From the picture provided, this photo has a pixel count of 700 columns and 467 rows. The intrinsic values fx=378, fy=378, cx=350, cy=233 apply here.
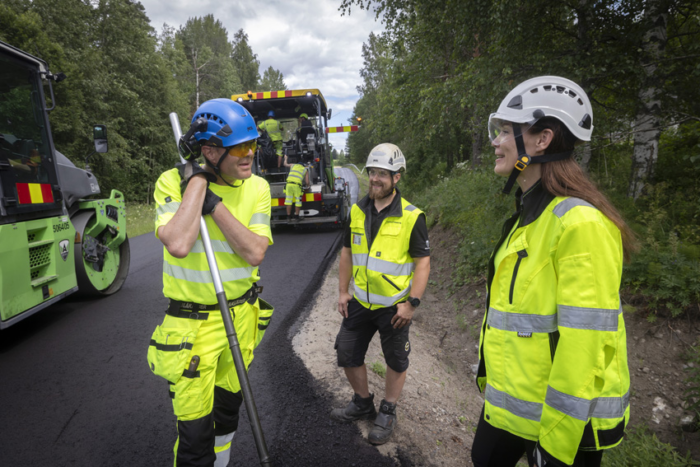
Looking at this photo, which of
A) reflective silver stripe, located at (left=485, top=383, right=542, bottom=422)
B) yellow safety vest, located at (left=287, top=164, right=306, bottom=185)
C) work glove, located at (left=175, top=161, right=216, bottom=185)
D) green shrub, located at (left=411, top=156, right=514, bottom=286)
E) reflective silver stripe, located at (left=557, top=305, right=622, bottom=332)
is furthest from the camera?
yellow safety vest, located at (left=287, top=164, right=306, bottom=185)

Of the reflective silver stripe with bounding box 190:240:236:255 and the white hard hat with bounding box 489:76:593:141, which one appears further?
the reflective silver stripe with bounding box 190:240:236:255

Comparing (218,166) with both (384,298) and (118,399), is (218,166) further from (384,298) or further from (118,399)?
(118,399)

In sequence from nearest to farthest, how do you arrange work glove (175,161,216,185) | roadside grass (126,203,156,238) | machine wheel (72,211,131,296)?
work glove (175,161,216,185) → machine wheel (72,211,131,296) → roadside grass (126,203,156,238)

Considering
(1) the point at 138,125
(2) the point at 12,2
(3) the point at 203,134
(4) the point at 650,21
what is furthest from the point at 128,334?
(1) the point at 138,125

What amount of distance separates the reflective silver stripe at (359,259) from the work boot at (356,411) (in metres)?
1.00

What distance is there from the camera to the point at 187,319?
1875 mm

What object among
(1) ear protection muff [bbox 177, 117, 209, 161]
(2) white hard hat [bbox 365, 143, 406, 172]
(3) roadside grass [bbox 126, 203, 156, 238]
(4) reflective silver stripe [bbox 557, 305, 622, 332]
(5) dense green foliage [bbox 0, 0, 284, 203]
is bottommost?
(3) roadside grass [bbox 126, 203, 156, 238]

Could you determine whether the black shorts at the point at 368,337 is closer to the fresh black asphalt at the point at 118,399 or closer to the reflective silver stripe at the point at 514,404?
the fresh black asphalt at the point at 118,399

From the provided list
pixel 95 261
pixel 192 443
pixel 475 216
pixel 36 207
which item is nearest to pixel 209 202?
pixel 192 443

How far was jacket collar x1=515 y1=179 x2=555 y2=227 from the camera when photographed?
1447 mm

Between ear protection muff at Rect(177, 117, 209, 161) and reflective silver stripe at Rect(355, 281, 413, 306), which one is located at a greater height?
ear protection muff at Rect(177, 117, 209, 161)

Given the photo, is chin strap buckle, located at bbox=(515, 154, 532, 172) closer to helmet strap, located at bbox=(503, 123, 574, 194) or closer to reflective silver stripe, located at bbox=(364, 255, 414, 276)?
helmet strap, located at bbox=(503, 123, 574, 194)

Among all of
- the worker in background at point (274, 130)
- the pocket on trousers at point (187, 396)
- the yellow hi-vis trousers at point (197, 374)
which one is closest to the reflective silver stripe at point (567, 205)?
the yellow hi-vis trousers at point (197, 374)

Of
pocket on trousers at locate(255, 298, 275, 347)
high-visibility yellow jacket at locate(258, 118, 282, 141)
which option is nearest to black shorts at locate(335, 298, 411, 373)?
pocket on trousers at locate(255, 298, 275, 347)
